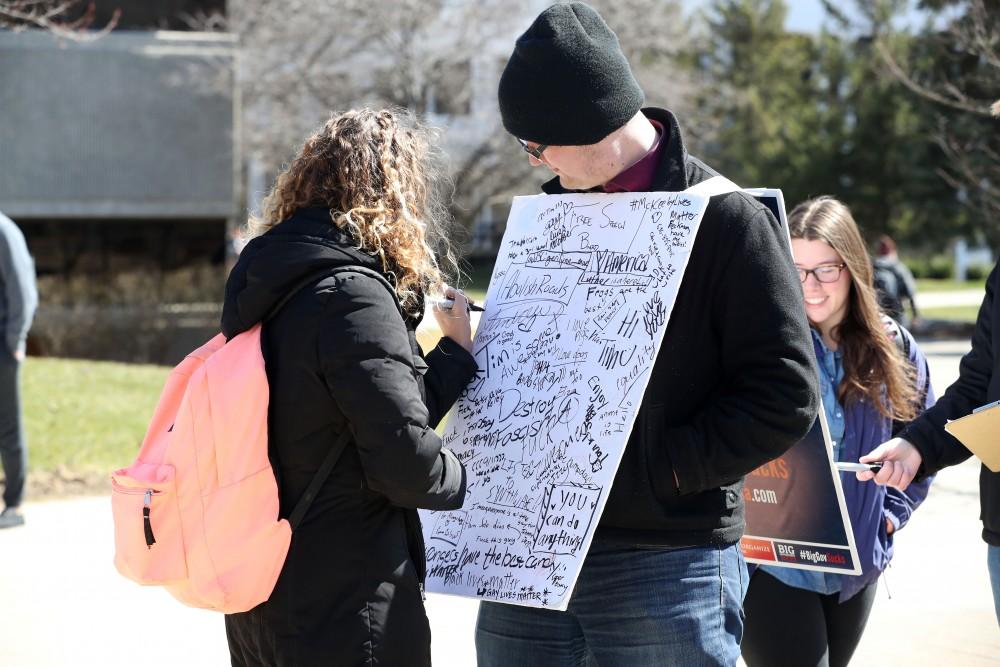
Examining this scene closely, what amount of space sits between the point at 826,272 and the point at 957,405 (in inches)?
27.5

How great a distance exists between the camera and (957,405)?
10.5ft

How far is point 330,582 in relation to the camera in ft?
Answer: 8.73

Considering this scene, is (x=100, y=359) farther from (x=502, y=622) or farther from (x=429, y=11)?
(x=502, y=622)

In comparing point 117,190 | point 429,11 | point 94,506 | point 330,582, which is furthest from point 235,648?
point 429,11

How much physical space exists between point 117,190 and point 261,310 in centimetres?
1859

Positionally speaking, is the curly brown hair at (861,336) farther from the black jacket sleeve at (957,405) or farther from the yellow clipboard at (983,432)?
the yellow clipboard at (983,432)

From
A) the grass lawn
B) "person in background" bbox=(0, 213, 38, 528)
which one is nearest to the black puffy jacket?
"person in background" bbox=(0, 213, 38, 528)

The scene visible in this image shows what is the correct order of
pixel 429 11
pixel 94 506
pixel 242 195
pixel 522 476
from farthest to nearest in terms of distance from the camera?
pixel 242 195
pixel 429 11
pixel 94 506
pixel 522 476

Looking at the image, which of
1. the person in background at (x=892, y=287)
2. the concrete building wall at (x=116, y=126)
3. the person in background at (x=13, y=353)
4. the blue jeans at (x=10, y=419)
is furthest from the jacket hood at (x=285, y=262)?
the concrete building wall at (x=116, y=126)

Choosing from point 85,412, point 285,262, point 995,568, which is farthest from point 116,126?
point 995,568

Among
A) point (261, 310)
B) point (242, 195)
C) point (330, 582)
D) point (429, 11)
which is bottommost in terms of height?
point (242, 195)

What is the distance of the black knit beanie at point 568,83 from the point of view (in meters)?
2.58

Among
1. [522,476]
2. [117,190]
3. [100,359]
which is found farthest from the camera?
[117,190]

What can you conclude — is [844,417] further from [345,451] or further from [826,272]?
[345,451]
